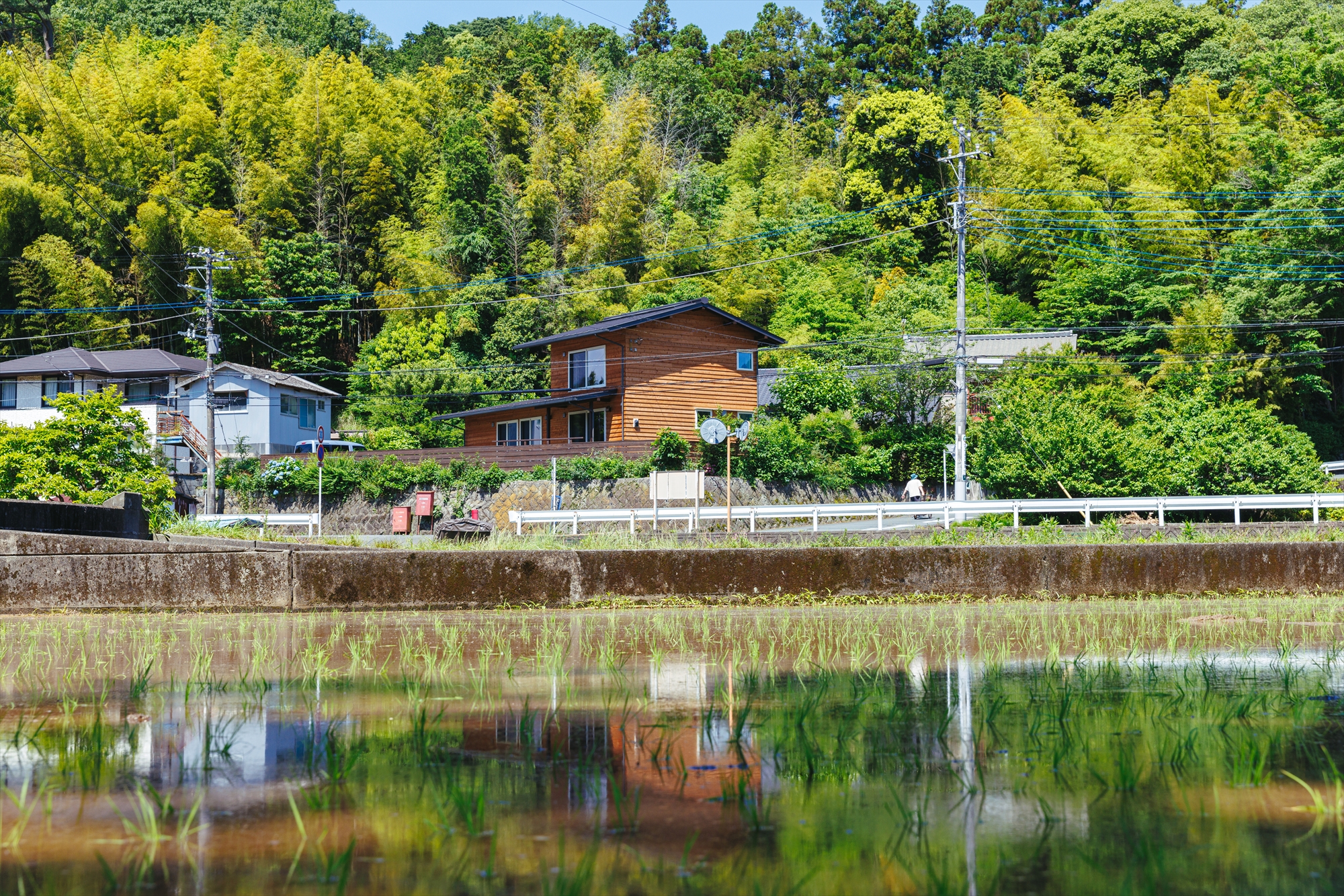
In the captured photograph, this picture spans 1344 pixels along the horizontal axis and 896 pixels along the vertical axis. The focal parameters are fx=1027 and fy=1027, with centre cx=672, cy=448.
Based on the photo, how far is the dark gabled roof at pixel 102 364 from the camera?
4819cm

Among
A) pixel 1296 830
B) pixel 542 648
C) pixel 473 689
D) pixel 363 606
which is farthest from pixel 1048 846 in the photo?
pixel 363 606

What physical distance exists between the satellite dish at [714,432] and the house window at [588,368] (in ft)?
62.6

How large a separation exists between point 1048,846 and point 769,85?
88129 mm

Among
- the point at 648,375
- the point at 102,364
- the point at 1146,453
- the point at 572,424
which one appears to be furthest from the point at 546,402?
the point at 1146,453

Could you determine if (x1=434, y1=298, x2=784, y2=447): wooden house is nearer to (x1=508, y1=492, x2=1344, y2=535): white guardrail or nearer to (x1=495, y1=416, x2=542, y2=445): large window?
(x1=495, y1=416, x2=542, y2=445): large window

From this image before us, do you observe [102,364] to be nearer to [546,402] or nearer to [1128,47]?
[546,402]

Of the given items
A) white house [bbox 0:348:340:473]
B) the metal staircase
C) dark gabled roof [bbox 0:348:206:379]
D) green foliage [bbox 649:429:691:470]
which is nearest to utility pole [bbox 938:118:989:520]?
green foliage [bbox 649:429:691:470]

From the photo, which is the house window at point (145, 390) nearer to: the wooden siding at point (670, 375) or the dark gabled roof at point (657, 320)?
the dark gabled roof at point (657, 320)

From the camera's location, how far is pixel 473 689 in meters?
5.38

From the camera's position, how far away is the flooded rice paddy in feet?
8.47

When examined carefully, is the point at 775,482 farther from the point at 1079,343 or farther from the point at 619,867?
the point at 619,867

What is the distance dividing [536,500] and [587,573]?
25.6 meters

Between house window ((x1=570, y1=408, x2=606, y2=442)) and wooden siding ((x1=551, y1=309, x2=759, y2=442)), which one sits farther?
house window ((x1=570, y1=408, x2=606, y2=442))

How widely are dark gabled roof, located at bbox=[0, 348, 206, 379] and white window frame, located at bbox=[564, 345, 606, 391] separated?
19.6m
